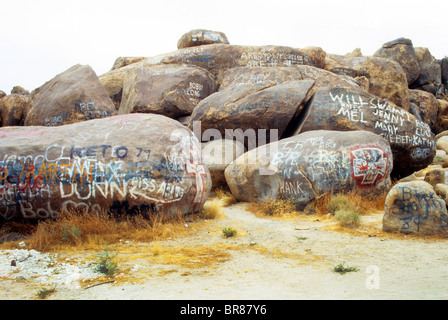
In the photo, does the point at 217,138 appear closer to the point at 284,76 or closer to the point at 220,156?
the point at 220,156

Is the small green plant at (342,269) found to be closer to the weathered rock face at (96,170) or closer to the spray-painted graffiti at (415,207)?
the spray-painted graffiti at (415,207)

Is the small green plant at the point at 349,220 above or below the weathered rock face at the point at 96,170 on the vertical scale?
below

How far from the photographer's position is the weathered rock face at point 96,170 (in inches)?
212

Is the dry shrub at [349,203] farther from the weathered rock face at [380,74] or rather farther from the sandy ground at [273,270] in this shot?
the weathered rock face at [380,74]

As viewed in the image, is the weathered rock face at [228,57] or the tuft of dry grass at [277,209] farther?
the weathered rock face at [228,57]

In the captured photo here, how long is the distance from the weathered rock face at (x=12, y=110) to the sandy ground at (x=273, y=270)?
1191 centimetres

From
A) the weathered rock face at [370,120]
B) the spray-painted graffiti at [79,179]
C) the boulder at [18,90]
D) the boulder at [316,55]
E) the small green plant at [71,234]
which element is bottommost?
the small green plant at [71,234]

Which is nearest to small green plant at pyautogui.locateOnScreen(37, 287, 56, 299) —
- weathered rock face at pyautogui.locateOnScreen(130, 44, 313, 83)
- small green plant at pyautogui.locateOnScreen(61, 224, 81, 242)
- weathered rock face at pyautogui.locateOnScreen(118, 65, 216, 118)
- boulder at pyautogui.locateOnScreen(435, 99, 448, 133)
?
small green plant at pyautogui.locateOnScreen(61, 224, 81, 242)

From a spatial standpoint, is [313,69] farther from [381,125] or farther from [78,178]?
[78,178]

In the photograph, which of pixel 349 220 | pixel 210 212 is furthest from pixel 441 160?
pixel 210 212

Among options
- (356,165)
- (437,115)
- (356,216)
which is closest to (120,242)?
(356,216)

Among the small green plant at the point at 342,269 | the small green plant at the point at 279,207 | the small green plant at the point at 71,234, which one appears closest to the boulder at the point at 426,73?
the small green plant at the point at 279,207

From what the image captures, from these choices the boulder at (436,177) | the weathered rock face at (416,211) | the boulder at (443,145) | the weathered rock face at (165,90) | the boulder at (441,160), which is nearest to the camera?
the weathered rock face at (416,211)

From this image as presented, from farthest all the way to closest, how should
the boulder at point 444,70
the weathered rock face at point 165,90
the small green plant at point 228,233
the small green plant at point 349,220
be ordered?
the boulder at point 444,70, the weathered rock face at point 165,90, the small green plant at point 349,220, the small green plant at point 228,233
